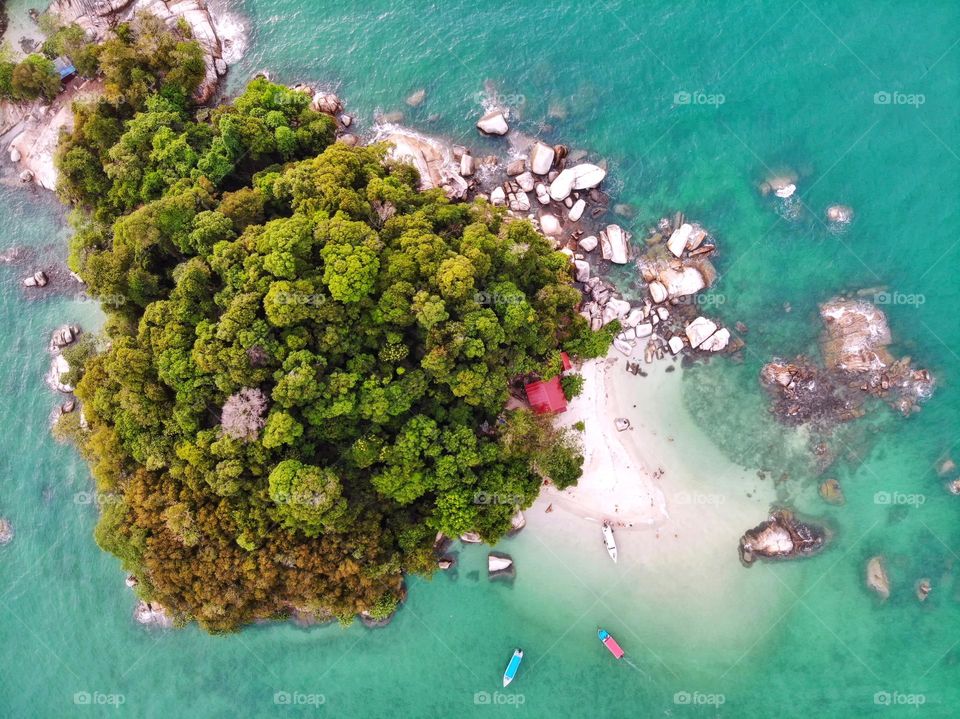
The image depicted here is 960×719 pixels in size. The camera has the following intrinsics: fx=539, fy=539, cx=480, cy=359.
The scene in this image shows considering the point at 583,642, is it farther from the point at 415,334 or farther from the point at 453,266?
the point at 453,266

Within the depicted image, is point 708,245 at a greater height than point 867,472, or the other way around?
point 708,245

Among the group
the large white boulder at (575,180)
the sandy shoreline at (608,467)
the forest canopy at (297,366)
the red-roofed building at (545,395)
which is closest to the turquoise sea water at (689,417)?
the large white boulder at (575,180)

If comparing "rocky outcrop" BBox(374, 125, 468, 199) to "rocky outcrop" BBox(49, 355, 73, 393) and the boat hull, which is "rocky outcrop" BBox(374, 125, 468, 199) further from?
"rocky outcrop" BBox(49, 355, 73, 393)

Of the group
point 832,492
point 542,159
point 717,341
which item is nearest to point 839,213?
point 717,341

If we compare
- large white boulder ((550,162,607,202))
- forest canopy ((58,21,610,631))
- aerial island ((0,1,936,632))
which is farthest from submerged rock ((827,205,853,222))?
forest canopy ((58,21,610,631))

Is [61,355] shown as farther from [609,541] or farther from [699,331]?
[699,331]

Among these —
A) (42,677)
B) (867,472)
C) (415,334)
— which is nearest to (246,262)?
(415,334)
